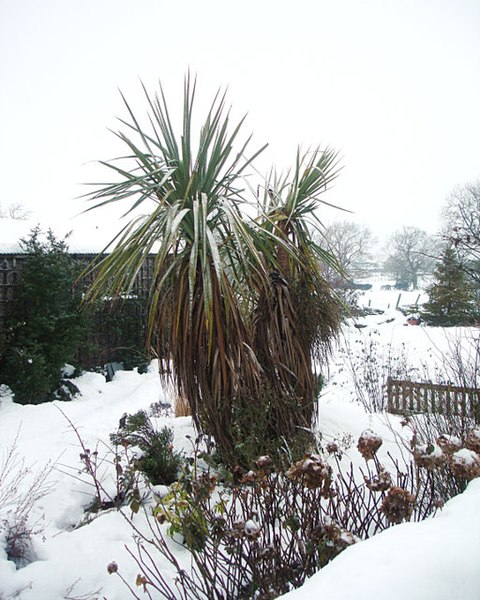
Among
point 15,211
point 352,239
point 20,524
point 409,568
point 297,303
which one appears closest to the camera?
point 409,568

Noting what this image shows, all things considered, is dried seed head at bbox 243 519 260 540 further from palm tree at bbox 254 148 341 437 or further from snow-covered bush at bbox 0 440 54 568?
palm tree at bbox 254 148 341 437

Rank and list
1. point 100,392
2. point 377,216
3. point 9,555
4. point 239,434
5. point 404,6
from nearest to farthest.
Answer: point 9,555 < point 239,434 < point 100,392 < point 404,6 < point 377,216

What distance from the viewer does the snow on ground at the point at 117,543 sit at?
2.64ft

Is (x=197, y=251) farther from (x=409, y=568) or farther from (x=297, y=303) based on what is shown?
(x=409, y=568)

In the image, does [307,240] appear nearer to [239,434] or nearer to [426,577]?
[239,434]

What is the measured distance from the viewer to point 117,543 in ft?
6.56

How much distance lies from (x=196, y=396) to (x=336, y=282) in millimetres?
6510

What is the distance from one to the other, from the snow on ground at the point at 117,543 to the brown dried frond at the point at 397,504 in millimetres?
42

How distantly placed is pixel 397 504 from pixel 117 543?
5.01 feet

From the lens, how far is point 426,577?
796 millimetres

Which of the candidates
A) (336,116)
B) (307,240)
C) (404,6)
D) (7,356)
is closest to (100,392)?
(7,356)

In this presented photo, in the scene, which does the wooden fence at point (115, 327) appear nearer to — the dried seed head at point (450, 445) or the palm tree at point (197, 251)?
the palm tree at point (197, 251)

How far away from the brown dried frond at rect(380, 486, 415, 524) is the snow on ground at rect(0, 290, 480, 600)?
4cm

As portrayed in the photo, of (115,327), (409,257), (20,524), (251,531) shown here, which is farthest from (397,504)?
(409,257)
